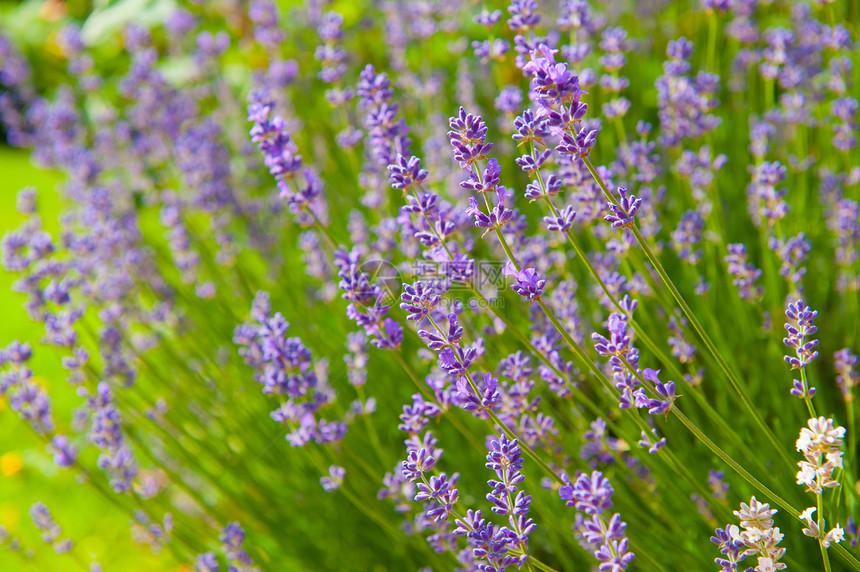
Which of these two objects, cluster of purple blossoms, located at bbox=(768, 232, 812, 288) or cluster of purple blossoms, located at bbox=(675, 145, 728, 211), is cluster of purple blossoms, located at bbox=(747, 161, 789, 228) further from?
cluster of purple blossoms, located at bbox=(675, 145, 728, 211)

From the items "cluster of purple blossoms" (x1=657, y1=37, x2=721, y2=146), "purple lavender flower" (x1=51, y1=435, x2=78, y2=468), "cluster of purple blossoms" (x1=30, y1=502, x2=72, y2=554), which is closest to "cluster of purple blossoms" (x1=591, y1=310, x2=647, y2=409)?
"cluster of purple blossoms" (x1=657, y1=37, x2=721, y2=146)

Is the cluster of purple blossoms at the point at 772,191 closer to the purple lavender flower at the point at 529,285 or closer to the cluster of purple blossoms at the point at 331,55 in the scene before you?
the purple lavender flower at the point at 529,285

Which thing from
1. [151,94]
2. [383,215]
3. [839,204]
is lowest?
[383,215]

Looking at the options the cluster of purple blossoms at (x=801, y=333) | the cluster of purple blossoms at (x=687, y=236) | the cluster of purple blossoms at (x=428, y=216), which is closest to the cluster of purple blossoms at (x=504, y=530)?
the cluster of purple blossoms at (x=428, y=216)

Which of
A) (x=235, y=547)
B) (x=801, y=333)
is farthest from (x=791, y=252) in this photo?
(x=235, y=547)

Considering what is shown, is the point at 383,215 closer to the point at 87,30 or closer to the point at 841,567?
the point at 841,567

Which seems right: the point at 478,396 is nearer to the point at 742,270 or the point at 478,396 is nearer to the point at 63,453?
the point at 742,270

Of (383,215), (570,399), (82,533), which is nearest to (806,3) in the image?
(383,215)

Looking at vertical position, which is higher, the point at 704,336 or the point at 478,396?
the point at 704,336
